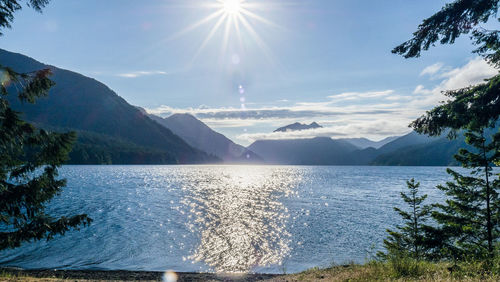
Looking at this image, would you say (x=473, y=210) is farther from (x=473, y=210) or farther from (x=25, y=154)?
(x=25, y=154)

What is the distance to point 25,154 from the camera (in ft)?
37.8

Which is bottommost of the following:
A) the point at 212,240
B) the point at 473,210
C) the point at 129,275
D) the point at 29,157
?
Result: the point at 212,240

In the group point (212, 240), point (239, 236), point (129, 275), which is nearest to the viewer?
point (129, 275)

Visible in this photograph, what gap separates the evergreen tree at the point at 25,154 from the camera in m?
10.5

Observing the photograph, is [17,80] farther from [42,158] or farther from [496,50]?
[496,50]

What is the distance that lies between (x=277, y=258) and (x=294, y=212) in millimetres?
27681

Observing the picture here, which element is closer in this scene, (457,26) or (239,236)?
(457,26)

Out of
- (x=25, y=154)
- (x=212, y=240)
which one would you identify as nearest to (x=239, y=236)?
(x=212, y=240)

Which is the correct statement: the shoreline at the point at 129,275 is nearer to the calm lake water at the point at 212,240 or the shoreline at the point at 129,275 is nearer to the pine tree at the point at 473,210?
the calm lake water at the point at 212,240

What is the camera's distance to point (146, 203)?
224ft

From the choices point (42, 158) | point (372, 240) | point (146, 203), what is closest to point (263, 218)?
point (372, 240)

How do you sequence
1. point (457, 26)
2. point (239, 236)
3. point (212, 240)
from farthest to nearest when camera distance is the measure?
point (239, 236)
point (212, 240)
point (457, 26)

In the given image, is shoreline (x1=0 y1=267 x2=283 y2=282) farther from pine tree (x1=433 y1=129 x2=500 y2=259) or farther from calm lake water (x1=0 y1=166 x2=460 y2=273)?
pine tree (x1=433 y1=129 x2=500 y2=259)

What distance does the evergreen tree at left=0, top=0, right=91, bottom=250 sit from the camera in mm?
10547
